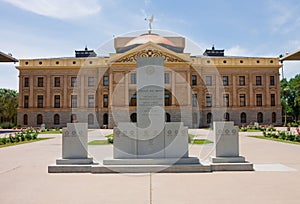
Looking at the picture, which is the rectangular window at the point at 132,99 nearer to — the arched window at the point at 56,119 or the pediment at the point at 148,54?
the pediment at the point at 148,54

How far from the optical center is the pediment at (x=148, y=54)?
5047 centimetres

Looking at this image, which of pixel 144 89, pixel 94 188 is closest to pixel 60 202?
pixel 94 188

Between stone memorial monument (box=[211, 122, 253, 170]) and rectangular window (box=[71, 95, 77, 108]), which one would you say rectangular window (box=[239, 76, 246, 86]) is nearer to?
rectangular window (box=[71, 95, 77, 108])

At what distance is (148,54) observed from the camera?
5028cm

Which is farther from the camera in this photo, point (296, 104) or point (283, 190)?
point (296, 104)

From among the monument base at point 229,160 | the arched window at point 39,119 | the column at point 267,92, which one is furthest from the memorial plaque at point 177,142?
the column at point 267,92

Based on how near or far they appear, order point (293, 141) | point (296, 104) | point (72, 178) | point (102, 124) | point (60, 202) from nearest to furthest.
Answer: point (60, 202) < point (72, 178) < point (293, 141) < point (102, 124) < point (296, 104)

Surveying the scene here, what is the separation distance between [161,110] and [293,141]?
16722 mm

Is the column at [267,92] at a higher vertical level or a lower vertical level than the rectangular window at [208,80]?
lower

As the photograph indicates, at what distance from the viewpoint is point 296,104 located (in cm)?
7244

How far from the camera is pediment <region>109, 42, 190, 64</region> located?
5047 cm

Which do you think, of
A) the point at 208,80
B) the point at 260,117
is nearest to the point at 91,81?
the point at 208,80

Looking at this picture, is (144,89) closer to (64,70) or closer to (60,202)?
(60,202)

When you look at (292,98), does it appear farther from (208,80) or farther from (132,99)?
(132,99)
